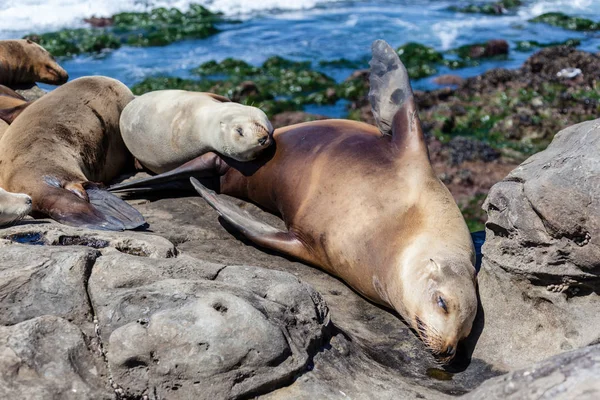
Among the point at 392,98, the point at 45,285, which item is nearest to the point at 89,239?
the point at 45,285

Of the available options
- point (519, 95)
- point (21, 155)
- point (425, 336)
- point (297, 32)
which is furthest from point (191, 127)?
point (297, 32)

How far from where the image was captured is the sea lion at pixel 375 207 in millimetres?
3990

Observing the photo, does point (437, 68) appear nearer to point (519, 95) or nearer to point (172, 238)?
point (519, 95)

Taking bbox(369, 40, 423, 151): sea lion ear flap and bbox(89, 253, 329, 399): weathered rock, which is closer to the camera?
bbox(89, 253, 329, 399): weathered rock

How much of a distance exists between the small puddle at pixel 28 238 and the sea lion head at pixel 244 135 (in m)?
1.90

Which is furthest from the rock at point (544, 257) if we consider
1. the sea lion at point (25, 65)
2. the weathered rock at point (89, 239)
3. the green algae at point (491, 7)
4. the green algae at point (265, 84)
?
the green algae at point (491, 7)

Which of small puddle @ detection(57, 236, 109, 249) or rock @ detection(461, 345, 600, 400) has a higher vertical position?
rock @ detection(461, 345, 600, 400)

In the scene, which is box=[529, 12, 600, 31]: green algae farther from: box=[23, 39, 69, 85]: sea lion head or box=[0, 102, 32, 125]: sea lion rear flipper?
box=[0, 102, 32, 125]: sea lion rear flipper

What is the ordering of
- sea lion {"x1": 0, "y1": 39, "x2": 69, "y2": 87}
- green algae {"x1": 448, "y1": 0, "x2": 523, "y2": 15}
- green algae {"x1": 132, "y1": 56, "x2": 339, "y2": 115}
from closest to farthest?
sea lion {"x1": 0, "y1": 39, "x2": 69, "y2": 87}, green algae {"x1": 132, "y1": 56, "x2": 339, "y2": 115}, green algae {"x1": 448, "y1": 0, "x2": 523, "y2": 15}

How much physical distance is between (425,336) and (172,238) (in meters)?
1.82

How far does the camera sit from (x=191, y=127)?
5988mm

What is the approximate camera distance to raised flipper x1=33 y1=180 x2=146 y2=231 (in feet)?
16.1

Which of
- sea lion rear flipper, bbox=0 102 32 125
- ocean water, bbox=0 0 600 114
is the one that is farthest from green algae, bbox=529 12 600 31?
sea lion rear flipper, bbox=0 102 32 125

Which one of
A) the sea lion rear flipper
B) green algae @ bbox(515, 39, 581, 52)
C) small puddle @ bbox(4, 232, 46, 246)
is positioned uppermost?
small puddle @ bbox(4, 232, 46, 246)
